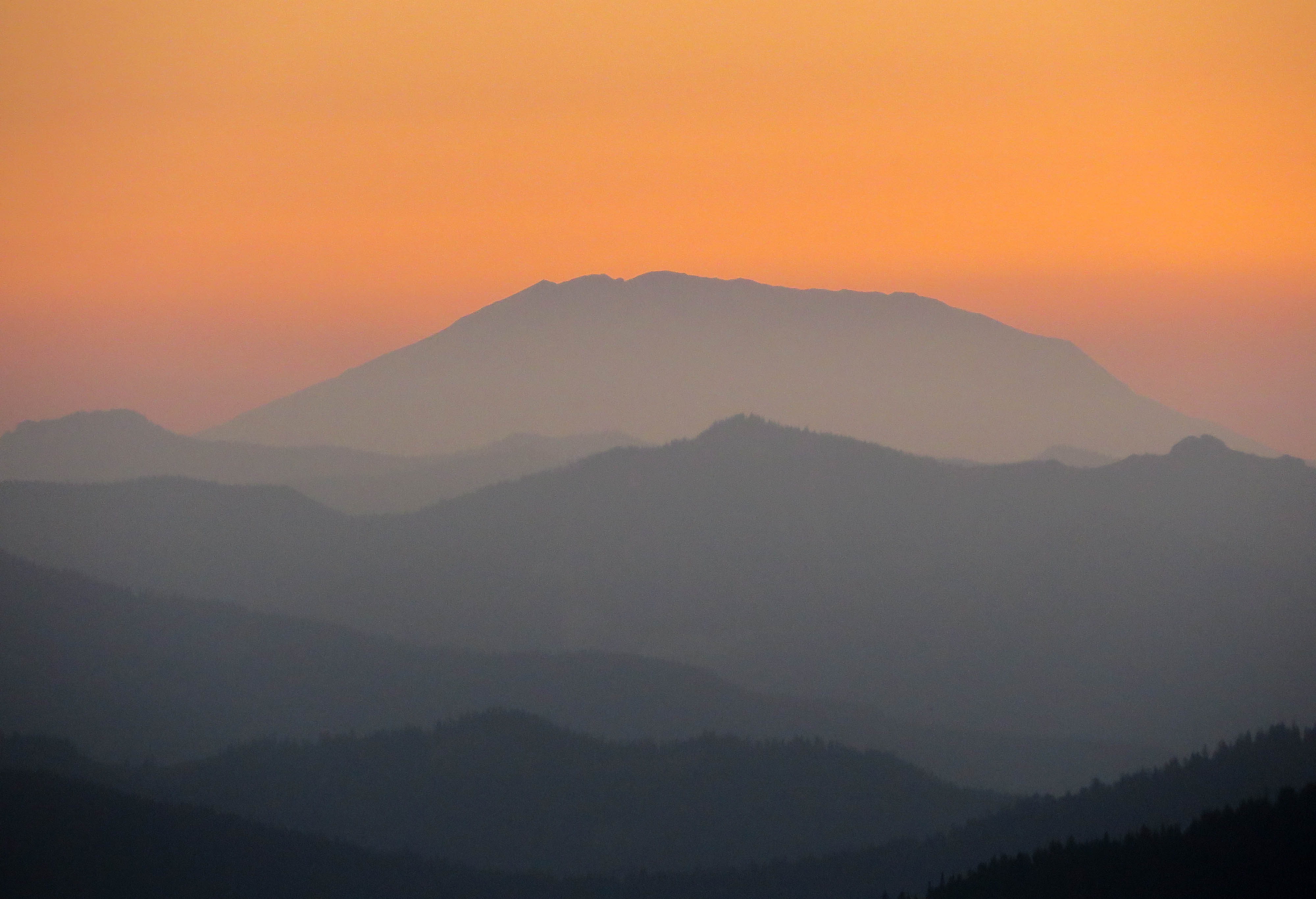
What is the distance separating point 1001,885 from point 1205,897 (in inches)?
877

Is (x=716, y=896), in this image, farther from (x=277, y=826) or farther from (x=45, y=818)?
(x=45, y=818)

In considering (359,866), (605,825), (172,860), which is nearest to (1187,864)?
(605,825)

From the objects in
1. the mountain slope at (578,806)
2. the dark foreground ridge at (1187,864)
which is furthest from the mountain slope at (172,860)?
the dark foreground ridge at (1187,864)

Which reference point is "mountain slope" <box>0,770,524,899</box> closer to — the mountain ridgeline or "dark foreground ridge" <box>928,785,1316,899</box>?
the mountain ridgeline

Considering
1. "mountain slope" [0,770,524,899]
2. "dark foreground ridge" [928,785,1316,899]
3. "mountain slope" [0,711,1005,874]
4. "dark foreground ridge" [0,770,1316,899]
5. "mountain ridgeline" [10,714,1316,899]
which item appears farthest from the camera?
"mountain slope" [0,711,1005,874]

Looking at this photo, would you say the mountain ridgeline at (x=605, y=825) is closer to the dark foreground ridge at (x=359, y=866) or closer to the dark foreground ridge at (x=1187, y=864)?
the dark foreground ridge at (x=359, y=866)

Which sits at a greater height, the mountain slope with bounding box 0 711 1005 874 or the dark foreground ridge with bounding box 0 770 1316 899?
the mountain slope with bounding box 0 711 1005 874

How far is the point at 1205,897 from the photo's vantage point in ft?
367

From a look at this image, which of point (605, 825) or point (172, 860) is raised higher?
point (605, 825)

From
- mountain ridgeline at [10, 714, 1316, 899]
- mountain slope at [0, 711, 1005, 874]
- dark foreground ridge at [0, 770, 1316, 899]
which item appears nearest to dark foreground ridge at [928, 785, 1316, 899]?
dark foreground ridge at [0, 770, 1316, 899]

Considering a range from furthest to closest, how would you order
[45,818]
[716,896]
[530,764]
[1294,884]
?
[530,764] → [716,896] → [45,818] → [1294,884]

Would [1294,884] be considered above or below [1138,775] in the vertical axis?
below

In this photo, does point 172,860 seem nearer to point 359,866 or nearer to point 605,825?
point 359,866

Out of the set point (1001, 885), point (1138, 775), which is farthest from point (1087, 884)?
point (1138, 775)
